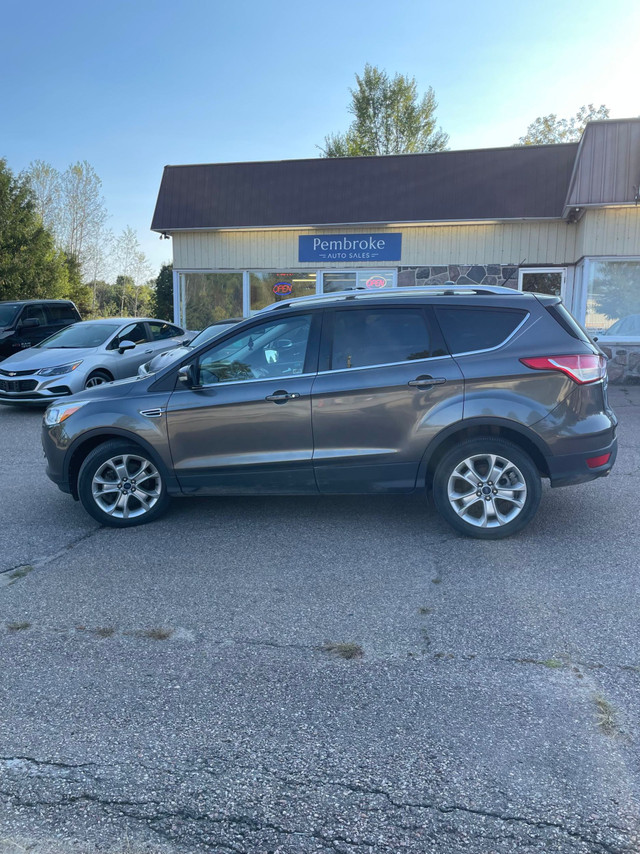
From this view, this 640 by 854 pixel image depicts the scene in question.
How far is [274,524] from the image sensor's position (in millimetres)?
5605

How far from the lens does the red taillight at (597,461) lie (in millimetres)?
4949

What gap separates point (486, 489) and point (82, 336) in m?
9.28

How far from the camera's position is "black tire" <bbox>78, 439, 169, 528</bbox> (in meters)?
5.55

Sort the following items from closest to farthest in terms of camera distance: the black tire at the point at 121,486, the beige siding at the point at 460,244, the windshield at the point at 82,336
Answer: the black tire at the point at 121,486 → the windshield at the point at 82,336 → the beige siding at the point at 460,244

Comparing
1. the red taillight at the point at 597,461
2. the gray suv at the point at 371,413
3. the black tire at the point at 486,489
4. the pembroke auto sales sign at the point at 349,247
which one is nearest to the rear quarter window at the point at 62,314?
the pembroke auto sales sign at the point at 349,247

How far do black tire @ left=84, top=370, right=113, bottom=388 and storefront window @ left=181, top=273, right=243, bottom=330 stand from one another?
20.7ft

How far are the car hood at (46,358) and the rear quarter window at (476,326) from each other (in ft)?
25.5

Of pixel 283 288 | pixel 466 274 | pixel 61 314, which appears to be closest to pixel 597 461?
pixel 466 274

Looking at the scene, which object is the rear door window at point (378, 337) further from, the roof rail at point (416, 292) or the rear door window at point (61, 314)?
the rear door window at point (61, 314)

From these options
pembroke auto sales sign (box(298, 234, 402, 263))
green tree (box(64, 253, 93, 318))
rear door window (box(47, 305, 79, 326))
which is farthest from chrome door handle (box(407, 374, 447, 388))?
green tree (box(64, 253, 93, 318))

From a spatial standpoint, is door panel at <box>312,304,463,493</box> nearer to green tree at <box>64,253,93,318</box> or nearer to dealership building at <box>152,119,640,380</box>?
dealership building at <box>152,119,640,380</box>

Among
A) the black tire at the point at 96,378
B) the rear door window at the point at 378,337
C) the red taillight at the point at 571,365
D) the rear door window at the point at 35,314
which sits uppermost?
the rear door window at the point at 35,314

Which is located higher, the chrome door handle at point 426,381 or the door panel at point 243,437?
the chrome door handle at point 426,381

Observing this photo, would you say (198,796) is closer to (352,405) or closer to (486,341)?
(352,405)
